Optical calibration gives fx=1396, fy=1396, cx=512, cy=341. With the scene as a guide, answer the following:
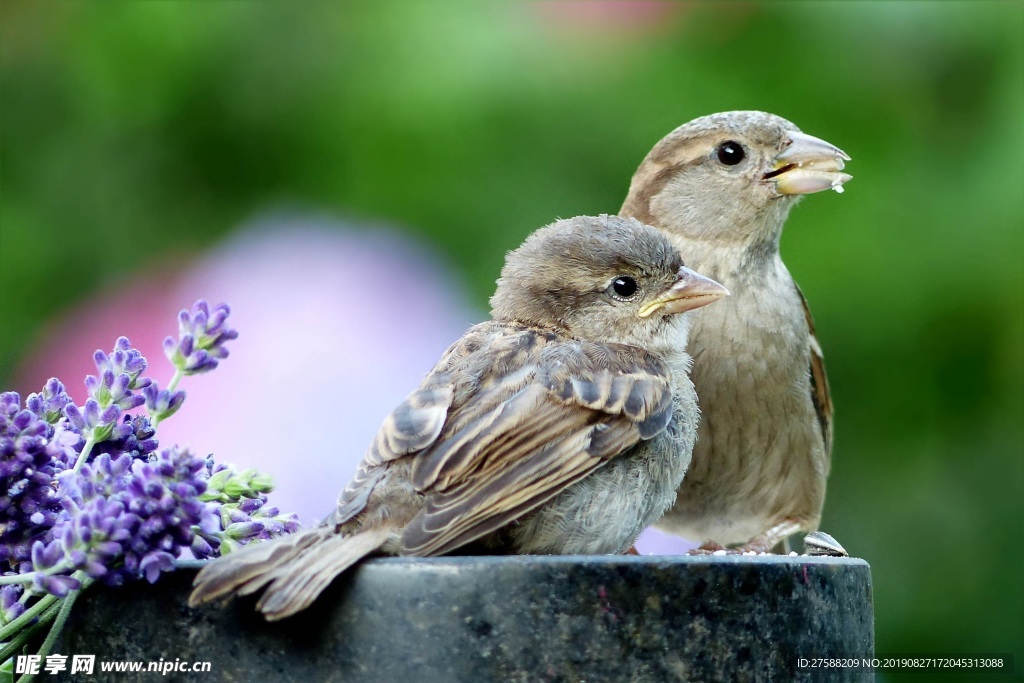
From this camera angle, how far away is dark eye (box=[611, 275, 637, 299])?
208cm

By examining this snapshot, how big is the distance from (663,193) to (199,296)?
1.10 metres

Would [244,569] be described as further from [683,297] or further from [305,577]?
[683,297]

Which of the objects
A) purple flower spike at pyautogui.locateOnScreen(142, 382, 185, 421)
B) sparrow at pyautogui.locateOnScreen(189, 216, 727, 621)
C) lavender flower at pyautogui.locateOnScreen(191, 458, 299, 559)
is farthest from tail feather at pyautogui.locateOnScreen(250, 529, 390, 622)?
purple flower spike at pyautogui.locateOnScreen(142, 382, 185, 421)

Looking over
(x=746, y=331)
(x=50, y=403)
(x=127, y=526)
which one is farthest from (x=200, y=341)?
(x=746, y=331)

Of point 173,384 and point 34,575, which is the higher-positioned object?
point 173,384

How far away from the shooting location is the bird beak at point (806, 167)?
2.40 metres

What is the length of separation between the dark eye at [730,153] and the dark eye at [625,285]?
56 cm

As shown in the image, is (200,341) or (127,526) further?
(200,341)

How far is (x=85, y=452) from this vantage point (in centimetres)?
135

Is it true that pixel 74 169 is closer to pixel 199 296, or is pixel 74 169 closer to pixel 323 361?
Result: pixel 199 296

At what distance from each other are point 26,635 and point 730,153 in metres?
1.62

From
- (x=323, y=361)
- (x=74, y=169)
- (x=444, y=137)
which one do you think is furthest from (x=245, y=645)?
(x=74, y=169)

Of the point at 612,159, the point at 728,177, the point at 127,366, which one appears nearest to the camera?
the point at 127,366

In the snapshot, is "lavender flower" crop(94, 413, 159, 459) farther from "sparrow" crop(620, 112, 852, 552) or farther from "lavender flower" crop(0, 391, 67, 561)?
"sparrow" crop(620, 112, 852, 552)
